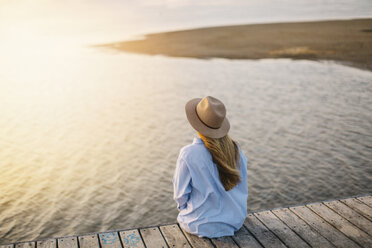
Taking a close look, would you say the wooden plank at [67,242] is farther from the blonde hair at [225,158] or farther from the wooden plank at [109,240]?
the blonde hair at [225,158]

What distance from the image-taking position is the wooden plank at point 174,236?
11.6 feet

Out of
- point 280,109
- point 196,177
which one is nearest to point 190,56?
point 280,109

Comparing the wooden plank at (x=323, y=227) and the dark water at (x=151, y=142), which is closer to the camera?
the wooden plank at (x=323, y=227)

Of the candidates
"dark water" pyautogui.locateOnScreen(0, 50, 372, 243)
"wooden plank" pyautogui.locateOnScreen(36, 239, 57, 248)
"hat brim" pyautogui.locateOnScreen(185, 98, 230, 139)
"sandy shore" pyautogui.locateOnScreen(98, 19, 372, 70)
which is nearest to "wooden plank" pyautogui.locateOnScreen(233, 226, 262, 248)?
"hat brim" pyautogui.locateOnScreen(185, 98, 230, 139)

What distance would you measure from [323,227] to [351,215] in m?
0.48

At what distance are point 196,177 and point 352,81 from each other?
1169 centimetres

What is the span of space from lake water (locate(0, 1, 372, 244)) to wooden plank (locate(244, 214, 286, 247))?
5.81 feet

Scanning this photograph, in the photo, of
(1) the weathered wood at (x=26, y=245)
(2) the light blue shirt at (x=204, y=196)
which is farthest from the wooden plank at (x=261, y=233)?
(1) the weathered wood at (x=26, y=245)

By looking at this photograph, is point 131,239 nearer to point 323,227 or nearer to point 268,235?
point 268,235

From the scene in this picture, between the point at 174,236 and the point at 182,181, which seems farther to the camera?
the point at 174,236

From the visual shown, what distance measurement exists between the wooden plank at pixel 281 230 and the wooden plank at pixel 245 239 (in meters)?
0.29

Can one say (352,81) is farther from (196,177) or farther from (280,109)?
(196,177)

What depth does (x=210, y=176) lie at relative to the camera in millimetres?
3357

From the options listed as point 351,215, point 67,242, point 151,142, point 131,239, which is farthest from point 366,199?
point 151,142
